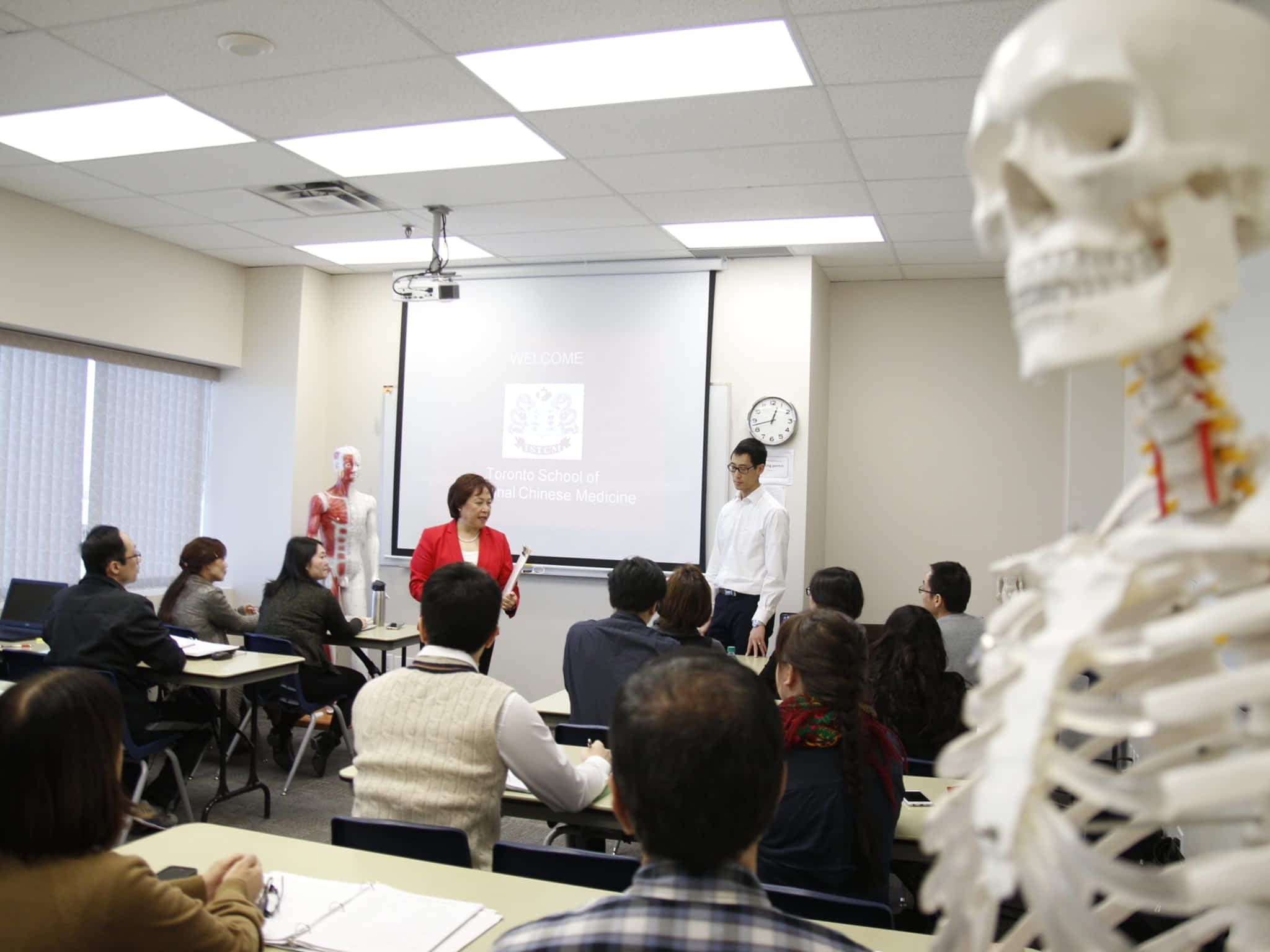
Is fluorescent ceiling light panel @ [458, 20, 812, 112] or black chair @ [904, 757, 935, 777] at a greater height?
fluorescent ceiling light panel @ [458, 20, 812, 112]

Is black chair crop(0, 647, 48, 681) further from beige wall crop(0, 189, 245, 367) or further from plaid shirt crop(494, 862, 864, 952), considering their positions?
plaid shirt crop(494, 862, 864, 952)

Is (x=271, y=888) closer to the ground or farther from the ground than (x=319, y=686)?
farther from the ground

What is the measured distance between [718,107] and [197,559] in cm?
335

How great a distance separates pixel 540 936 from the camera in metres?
0.98

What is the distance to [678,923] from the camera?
957mm

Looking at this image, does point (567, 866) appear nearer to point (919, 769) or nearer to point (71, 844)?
point (71, 844)

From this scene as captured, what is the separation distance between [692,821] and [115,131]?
14.5ft

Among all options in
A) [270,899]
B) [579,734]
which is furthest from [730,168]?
[270,899]

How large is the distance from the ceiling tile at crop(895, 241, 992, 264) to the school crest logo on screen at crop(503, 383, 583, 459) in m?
2.19

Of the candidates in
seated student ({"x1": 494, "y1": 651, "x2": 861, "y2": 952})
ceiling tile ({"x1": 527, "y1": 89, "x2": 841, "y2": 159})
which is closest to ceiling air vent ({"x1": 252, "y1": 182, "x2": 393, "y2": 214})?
ceiling tile ({"x1": 527, "y1": 89, "x2": 841, "y2": 159})

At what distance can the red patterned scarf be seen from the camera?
1993mm

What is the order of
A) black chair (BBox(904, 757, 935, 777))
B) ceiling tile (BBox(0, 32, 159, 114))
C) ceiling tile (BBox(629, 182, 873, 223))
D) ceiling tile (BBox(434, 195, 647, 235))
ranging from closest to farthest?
black chair (BBox(904, 757, 935, 777)) < ceiling tile (BBox(0, 32, 159, 114)) < ceiling tile (BBox(629, 182, 873, 223)) < ceiling tile (BBox(434, 195, 647, 235))

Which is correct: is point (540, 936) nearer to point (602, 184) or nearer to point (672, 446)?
point (602, 184)

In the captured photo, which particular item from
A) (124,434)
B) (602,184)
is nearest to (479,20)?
(602,184)
